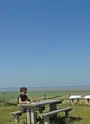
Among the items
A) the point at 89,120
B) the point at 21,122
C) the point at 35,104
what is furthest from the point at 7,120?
the point at 89,120

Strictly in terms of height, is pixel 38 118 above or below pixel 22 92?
below

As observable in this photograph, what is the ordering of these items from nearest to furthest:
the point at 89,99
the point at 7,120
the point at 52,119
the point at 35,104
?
the point at 35,104 → the point at 52,119 → the point at 7,120 → the point at 89,99

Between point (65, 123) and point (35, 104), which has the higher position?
point (35, 104)

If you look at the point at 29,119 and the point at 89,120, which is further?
the point at 89,120

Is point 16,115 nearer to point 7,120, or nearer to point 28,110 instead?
point 28,110

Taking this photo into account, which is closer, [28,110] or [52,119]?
[28,110]

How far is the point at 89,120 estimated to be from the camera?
11031 mm

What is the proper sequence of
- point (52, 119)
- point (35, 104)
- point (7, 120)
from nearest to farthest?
1. point (35, 104)
2. point (52, 119)
3. point (7, 120)

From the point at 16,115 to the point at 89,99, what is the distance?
10.6 meters

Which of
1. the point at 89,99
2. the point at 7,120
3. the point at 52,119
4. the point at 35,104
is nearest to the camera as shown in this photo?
the point at 35,104

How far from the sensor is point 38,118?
10.2 metres

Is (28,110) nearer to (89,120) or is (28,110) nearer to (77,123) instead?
(77,123)

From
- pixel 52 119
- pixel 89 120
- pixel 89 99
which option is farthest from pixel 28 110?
pixel 89 99

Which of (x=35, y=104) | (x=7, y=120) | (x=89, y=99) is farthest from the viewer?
(x=89, y=99)
